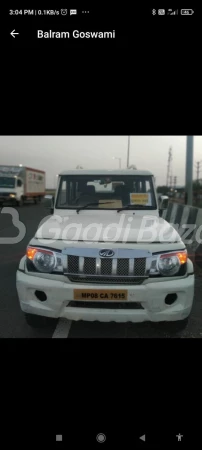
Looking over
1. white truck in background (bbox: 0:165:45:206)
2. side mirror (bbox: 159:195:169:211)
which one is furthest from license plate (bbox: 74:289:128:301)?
white truck in background (bbox: 0:165:45:206)

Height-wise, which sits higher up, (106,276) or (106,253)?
(106,253)

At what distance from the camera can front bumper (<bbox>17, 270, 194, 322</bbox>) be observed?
303 cm

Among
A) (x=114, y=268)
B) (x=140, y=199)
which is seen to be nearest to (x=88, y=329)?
(x=114, y=268)

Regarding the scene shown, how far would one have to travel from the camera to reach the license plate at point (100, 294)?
3031 millimetres

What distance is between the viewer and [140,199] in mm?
4852

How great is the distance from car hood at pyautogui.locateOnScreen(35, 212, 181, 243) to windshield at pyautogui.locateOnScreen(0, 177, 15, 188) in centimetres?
2390

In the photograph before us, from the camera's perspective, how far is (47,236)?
3441 mm

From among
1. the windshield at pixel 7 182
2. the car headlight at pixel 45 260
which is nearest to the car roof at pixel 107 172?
the car headlight at pixel 45 260

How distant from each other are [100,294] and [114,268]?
28 centimetres

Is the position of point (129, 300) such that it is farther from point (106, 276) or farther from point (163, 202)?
point (163, 202)

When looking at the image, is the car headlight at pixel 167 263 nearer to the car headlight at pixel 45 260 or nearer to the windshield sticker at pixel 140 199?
the car headlight at pixel 45 260
